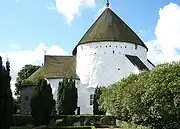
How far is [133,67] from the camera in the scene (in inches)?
1977

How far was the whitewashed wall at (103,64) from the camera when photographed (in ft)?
167

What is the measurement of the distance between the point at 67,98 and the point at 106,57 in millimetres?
8921

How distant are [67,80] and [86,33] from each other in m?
9.40

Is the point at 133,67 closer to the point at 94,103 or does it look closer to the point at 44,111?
the point at 94,103

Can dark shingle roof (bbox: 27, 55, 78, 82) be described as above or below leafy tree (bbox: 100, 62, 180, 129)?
above

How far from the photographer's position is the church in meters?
Answer: 50.8

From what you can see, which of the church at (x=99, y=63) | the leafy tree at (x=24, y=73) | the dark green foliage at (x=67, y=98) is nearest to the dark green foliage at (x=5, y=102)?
the dark green foliage at (x=67, y=98)

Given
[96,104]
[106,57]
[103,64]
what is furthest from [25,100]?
[106,57]

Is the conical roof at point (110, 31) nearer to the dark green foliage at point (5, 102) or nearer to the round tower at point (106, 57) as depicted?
the round tower at point (106, 57)

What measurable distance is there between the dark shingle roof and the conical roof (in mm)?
3905

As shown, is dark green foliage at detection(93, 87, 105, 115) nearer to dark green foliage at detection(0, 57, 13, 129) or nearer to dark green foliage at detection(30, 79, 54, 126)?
dark green foliage at detection(30, 79, 54, 126)

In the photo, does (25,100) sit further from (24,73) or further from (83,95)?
(24,73)

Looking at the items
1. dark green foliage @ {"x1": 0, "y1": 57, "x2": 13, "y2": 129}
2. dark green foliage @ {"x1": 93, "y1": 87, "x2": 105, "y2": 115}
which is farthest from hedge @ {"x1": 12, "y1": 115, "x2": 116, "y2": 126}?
dark green foliage @ {"x1": 0, "y1": 57, "x2": 13, "y2": 129}

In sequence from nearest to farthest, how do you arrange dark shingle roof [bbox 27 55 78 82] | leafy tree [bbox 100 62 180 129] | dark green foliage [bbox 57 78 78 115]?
1. leafy tree [bbox 100 62 180 129]
2. dark green foliage [bbox 57 78 78 115]
3. dark shingle roof [bbox 27 55 78 82]
